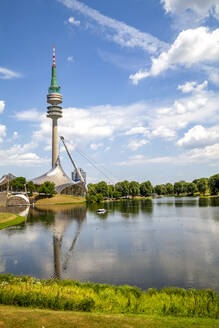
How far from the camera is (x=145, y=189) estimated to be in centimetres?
14825

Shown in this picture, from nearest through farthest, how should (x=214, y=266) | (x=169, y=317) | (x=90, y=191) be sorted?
(x=169, y=317)
(x=214, y=266)
(x=90, y=191)

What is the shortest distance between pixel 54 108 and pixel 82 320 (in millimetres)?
133689

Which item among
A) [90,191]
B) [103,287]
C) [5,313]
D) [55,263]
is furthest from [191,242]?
[90,191]

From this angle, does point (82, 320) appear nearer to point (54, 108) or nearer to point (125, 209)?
point (125, 209)

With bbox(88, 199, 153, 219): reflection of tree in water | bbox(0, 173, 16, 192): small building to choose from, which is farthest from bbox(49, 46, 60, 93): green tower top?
bbox(88, 199, 153, 219): reflection of tree in water

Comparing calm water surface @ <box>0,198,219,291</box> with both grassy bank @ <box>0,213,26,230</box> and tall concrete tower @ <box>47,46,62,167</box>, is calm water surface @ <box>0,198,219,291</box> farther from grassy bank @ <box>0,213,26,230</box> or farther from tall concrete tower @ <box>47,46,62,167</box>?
tall concrete tower @ <box>47,46,62,167</box>

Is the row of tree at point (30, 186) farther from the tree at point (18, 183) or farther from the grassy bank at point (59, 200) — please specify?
the grassy bank at point (59, 200)

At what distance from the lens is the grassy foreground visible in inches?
426

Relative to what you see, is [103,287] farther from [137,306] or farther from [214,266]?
[214,266]

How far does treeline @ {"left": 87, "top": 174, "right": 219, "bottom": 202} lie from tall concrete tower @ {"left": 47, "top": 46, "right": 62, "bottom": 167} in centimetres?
2474

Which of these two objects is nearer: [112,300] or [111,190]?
[112,300]

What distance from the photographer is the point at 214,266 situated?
880 inches

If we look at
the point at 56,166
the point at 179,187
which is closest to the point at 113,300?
the point at 56,166

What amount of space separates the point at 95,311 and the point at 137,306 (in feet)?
7.16
